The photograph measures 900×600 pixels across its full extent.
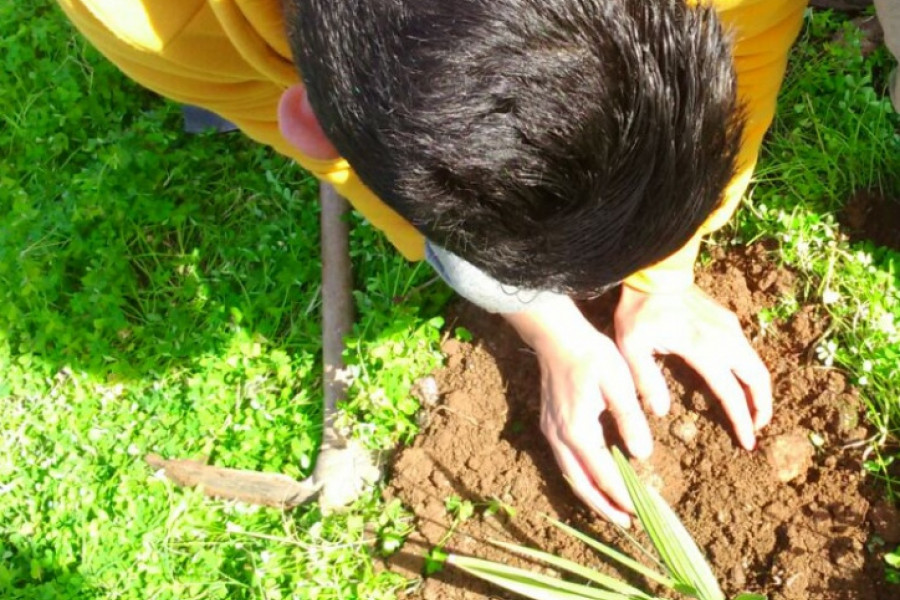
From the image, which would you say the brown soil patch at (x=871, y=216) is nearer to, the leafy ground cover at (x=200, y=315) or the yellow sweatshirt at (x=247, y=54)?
the leafy ground cover at (x=200, y=315)

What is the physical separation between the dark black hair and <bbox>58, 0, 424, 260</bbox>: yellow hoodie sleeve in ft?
0.74

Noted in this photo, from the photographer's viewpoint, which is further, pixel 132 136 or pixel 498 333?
pixel 132 136

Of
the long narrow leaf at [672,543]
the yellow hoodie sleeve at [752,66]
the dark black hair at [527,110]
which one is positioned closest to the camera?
the dark black hair at [527,110]

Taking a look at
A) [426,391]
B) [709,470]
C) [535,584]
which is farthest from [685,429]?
[426,391]

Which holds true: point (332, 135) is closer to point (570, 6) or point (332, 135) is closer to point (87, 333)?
point (570, 6)

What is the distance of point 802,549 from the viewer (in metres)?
1.79

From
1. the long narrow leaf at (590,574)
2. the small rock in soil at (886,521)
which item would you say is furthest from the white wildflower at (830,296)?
the long narrow leaf at (590,574)

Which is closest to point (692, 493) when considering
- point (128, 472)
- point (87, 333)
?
point (128, 472)

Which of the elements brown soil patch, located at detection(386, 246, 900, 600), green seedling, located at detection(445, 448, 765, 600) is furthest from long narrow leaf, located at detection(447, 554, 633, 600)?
brown soil patch, located at detection(386, 246, 900, 600)

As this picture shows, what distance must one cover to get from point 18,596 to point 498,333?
1481 mm

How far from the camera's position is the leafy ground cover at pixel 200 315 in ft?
6.79

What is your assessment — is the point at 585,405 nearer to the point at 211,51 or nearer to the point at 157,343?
the point at 211,51

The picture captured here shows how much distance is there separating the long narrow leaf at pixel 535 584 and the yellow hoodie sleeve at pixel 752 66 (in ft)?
2.00

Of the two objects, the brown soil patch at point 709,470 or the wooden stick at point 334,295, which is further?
the wooden stick at point 334,295
